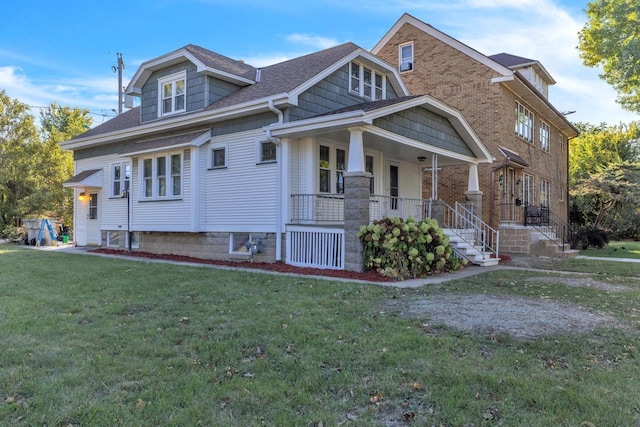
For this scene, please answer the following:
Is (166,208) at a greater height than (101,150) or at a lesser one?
lesser

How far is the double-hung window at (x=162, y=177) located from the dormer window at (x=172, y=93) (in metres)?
1.63

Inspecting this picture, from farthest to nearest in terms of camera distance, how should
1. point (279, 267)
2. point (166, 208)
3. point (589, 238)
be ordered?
point (589, 238) < point (166, 208) < point (279, 267)

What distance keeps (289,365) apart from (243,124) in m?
8.58

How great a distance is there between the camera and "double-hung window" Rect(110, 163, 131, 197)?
14859mm

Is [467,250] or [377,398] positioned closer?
[377,398]

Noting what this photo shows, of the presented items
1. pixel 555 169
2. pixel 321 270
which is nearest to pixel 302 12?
pixel 321 270

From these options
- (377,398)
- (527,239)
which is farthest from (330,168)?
(377,398)

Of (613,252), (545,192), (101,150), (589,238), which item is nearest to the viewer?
(101,150)

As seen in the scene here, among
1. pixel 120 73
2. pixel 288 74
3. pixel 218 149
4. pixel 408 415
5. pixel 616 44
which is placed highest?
pixel 120 73

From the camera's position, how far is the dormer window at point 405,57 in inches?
699

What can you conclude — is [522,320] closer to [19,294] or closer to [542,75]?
[19,294]

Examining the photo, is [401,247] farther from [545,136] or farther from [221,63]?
[545,136]

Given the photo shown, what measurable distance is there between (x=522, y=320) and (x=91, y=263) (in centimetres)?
945

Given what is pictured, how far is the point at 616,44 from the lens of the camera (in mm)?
14797
